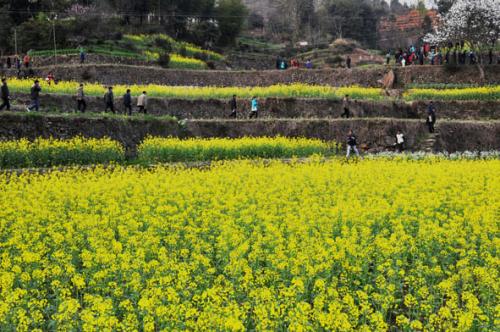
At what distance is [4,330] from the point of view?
747cm

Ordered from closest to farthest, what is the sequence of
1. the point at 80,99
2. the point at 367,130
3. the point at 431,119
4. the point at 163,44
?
the point at 80,99
the point at 431,119
the point at 367,130
the point at 163,44

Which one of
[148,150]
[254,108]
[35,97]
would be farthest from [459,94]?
[35,97]

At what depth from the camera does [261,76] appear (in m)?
40.2

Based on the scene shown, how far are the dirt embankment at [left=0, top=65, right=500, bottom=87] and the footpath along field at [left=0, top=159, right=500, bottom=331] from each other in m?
19.5

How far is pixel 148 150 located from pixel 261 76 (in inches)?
751

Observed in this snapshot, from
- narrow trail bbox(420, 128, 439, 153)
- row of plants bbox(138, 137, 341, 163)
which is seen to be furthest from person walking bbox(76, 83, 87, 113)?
narrow trail bbox(420, 128, 439, 153)

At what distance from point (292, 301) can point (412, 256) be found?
3.78m

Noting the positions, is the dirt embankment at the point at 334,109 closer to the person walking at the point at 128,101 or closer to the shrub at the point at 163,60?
the person walking at the point at 128,101

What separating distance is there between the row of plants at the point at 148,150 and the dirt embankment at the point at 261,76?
A: 1344 centimetres

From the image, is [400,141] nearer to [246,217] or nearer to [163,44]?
[246,217]

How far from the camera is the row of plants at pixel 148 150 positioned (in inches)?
794

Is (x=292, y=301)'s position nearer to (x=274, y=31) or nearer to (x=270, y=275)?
(x=270, y=275)

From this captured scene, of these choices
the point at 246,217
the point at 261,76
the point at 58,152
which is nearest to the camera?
the point at 246,217

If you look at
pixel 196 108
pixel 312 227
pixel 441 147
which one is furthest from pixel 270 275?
pixel 196 108
